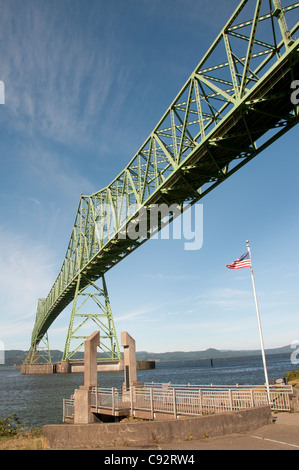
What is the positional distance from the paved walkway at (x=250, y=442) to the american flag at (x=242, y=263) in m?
9.97

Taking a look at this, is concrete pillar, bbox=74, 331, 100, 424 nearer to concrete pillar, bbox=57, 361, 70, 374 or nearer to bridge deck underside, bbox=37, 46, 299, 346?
bridge deck underside, bbox=37, 46, 299, 346

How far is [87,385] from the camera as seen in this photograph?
59.0 feet

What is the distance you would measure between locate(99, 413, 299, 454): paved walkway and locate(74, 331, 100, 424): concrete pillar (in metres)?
8.48

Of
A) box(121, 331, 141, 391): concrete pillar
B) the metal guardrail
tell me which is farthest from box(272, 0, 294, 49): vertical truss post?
box(121, 331, 141, 391): concrete pillar

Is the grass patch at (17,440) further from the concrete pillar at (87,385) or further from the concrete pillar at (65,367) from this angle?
the concrete pillar at (65,367)

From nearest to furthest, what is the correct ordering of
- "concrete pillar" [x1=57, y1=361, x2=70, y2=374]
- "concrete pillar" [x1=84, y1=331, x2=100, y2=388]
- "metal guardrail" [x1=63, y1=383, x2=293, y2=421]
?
"metal guardrail" [x1=63, y1=383, x2=293, y2=421] → "concrete pillar" [x1=84, y1=331, x2=100, y2=388] → "concrete pillar" [x1=57, y1=361, x2=70, y2=374]

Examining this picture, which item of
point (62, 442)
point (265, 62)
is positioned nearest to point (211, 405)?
point (62, 442)

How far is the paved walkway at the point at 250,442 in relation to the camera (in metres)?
7.90

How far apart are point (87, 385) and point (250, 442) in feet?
37.4

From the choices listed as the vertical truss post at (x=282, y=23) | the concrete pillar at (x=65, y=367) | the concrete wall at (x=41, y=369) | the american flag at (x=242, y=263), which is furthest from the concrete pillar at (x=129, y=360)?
the concrete wall at (x=41, y=369)

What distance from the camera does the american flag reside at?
63.0 ft

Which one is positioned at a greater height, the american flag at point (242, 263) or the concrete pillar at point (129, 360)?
the american flag at point (242, 263)

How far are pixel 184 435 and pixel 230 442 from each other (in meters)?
1.09

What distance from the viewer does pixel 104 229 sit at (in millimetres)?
50531
